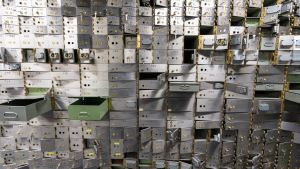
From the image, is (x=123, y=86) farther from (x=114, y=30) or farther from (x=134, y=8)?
(x=134, y=8)

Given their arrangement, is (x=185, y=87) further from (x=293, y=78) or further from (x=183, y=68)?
(x=293, y=78)

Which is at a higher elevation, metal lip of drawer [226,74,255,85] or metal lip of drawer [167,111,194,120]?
metal lip of drawer [226,74,255,85]

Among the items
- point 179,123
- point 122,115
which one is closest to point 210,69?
point 179,123

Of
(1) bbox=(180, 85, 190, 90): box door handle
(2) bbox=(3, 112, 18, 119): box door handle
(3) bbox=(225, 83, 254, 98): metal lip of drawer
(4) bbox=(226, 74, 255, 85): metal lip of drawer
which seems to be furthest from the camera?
(4) bbox=(226, 74, 255, 85): metal lip of drawer

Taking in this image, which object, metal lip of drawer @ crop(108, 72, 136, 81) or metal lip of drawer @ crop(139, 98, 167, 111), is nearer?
metal lip of drawer @ crop(108, 72, 136, 81)

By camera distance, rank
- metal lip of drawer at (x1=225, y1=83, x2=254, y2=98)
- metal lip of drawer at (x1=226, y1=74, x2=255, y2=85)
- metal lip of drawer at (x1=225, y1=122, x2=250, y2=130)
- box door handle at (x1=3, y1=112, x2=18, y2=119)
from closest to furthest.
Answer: box door handle at (x1=3, y1=112, x2=18, y2=119) < metal lip of drawer at (x1=225, y1=83, x2=254, y2=98) < metal lip of drawer at (x1=226, y1=74, x2=255, y2=85) < metal lip of drawer at (x1=225, y1=122, x2=250, y2=130)

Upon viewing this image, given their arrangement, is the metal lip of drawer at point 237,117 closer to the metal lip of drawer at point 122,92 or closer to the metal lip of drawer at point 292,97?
the metal lip of drawer at point 292,97

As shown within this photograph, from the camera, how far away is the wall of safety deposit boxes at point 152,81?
2.49 meters

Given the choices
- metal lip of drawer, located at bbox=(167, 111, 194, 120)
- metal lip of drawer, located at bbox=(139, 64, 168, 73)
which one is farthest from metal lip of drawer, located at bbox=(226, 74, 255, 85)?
metal lip of drawer, located at bbox=(139, 64, 168, 73)

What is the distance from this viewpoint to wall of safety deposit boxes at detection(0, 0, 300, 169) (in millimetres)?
2492

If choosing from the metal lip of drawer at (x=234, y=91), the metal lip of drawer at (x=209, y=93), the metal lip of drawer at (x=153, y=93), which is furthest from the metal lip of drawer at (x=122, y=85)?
the metal lip of drawer at (x=234, y=91)

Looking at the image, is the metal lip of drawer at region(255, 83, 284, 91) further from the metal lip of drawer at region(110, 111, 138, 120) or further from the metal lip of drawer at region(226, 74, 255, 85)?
the metal lip of drawer at region(110, 111, 138, 120)

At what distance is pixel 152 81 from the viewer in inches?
103

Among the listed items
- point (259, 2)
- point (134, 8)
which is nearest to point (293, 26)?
point (259, 2)
